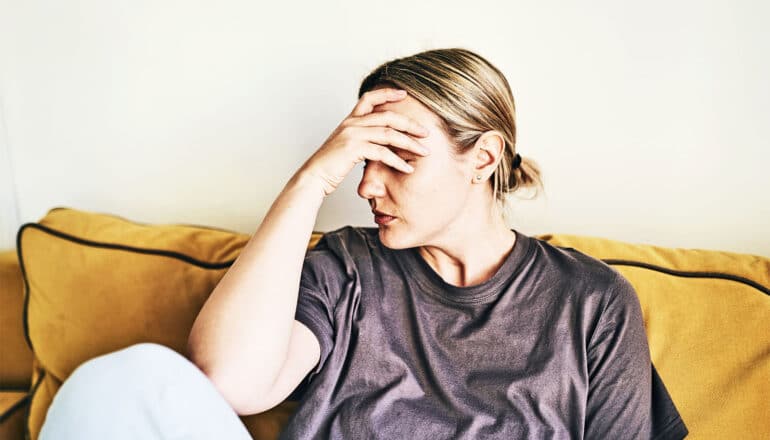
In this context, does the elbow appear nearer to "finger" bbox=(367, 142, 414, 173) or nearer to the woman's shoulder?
"finger" bbox=(367, 142, 414, 173)

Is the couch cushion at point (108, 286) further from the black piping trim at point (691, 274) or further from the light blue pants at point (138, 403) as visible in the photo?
the black piping trim at point (691, 274)

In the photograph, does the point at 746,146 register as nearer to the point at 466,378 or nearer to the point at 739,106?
the point at 739,106

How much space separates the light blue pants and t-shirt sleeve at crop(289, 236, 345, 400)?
0.79 feet

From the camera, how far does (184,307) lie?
48.1 inches

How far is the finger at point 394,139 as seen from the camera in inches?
40.1

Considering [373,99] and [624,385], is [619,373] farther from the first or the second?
[373,99]

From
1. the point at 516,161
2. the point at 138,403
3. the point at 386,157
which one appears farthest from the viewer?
the point at 516,161

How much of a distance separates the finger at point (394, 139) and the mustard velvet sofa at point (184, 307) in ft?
1.04

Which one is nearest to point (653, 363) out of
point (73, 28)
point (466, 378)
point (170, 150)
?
point (466, 378)

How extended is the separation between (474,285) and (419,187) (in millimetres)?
198

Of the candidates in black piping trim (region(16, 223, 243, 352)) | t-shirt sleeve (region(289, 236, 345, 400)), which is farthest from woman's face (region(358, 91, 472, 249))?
black piping trim (region(16, 223, 243, 352))

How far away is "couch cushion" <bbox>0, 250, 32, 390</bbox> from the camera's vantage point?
4.79 feet

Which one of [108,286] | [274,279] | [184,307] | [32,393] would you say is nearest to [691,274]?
[274,279]

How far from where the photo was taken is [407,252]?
3.78 ft
